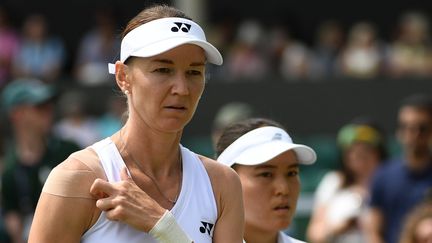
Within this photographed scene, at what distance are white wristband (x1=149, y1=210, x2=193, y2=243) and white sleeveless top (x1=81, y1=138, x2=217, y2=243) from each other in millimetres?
40

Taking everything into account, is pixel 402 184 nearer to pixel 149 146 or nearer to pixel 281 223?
pixel 281 223

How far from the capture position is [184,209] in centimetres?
410

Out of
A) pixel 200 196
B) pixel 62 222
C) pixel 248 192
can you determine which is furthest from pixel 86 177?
pixel 248 192

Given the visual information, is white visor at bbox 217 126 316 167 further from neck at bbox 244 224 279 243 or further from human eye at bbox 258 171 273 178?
neck at bbox 244 224 279 243

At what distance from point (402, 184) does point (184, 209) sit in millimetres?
5072

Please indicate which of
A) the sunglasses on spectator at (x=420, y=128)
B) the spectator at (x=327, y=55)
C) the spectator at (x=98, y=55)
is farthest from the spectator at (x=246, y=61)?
the sunglasses on spectator at (x=420, y=128)

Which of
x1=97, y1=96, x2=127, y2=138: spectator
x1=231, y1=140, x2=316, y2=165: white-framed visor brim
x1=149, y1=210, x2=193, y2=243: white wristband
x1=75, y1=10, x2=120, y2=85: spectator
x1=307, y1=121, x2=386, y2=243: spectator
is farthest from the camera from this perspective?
x1=75, y1=10, x2=120, y2=85: spectator

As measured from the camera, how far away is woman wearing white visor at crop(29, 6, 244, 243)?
12.8 ft

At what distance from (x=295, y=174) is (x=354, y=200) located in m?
3.95

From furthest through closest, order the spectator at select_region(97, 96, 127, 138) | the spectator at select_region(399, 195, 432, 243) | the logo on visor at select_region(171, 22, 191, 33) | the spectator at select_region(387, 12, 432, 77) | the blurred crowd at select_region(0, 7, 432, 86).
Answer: the blurred crowd at select_region(0, 7, 432, 86)
the spectator at select_region(387, 12, 432, 77)
the spectator at select_region(97, 96, 127, 138)
the spectator at select_region(399, 195, 432, 243)
the logo on visor at select_region(171, 22, 191, 33)

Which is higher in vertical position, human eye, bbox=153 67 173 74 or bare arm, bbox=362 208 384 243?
human eye, bbox=153 67 173 74

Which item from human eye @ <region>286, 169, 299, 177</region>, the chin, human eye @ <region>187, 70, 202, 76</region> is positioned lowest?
the chin

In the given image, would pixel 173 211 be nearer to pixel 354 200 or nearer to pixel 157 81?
Answer: pixel 157 81

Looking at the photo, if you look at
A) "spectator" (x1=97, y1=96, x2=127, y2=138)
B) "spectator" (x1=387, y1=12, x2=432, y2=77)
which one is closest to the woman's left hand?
"spectator" (x1=97, y1=96, x2=127, y2=138)
